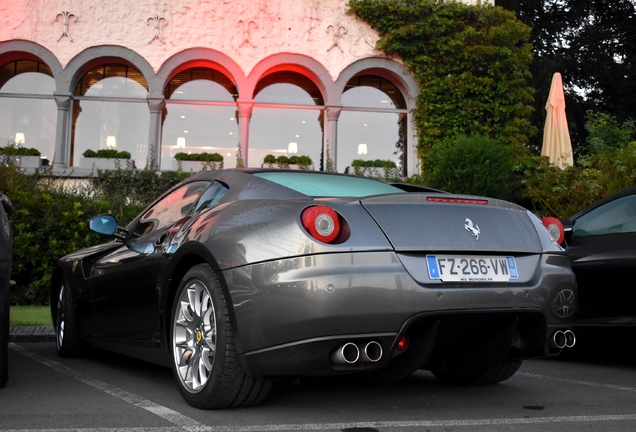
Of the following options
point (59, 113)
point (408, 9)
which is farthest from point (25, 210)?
point (408, 9)

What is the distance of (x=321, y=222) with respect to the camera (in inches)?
136

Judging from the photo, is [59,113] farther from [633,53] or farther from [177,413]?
[633,53]

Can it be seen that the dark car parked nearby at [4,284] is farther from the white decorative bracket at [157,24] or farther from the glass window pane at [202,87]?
the glass window pane at [202,87]

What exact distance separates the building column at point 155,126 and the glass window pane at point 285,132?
2442 mm

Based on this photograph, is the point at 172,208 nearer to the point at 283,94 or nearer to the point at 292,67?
the point at 292,67

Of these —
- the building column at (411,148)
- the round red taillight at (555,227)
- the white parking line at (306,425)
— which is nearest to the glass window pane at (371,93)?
the building column at (411,148)

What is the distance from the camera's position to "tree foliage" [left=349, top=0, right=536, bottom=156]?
19031 mm

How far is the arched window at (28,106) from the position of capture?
20.2 metres

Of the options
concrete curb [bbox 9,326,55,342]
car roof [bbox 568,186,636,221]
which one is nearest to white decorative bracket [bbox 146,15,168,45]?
concrete curb [bbox 9,326,55,342]

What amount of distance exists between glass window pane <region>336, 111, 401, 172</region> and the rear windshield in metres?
16.2

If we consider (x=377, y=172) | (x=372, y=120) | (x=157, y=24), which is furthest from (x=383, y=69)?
(x=157, y=24)

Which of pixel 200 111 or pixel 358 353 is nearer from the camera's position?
pixel 358 353

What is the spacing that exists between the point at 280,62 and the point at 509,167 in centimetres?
663

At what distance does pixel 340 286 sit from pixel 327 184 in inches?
41.3
